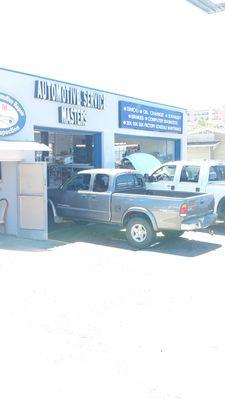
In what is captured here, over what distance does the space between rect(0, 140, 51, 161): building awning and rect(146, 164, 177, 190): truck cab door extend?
3847 millimetres

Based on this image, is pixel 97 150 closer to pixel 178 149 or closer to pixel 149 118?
pixel 149 118

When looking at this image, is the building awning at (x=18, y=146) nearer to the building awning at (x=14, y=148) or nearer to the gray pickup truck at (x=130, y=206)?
the building awning at (x=14, y=148)

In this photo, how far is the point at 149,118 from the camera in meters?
17.7

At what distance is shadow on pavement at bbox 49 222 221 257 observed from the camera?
9702mm

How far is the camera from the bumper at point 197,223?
929 centimetres

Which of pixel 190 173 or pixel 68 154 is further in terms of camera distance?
pixel 68 154

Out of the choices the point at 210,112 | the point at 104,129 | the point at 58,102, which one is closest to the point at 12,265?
the point at 58,102

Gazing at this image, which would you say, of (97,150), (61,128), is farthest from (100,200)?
(97,150)

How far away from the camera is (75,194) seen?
11.4 meters

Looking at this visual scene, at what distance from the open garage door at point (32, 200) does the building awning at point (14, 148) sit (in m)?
0.34

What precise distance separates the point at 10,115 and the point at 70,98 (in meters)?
2.80

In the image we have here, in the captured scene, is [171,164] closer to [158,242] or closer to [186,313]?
[158,242]

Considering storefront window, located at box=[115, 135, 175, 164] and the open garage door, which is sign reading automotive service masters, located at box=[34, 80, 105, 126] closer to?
the open garage door

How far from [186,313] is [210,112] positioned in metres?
170
